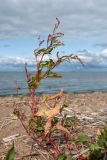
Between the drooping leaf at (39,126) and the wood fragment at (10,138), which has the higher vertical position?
the drooping leaf at (39,126)

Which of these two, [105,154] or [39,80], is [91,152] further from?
[39,80]

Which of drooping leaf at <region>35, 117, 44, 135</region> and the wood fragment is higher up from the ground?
drooping leaf at <region>35, 117, 44, 135</region>

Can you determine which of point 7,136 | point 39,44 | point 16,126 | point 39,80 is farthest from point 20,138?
point 39,44

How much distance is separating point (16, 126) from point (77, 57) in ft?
15.8

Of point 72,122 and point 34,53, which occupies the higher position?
point 34,53

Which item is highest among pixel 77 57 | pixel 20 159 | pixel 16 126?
pixel 77 57

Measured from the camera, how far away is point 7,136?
8305 mm

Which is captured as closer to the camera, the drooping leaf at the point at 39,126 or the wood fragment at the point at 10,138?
the drooping leaf at the point at 39,126

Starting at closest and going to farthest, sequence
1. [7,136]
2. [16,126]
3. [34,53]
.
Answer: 1. [34,53]
2. [7,136]
3. [16,126]

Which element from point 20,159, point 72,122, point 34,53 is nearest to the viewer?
point 34,53

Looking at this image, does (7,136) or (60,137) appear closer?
(60,137)

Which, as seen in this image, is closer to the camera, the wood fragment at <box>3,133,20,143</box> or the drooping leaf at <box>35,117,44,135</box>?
the drooping leaf at <box>35,117,44,135</box>

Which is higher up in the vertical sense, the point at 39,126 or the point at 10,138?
the point at 39,126

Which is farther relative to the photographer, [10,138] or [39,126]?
[10,138]
